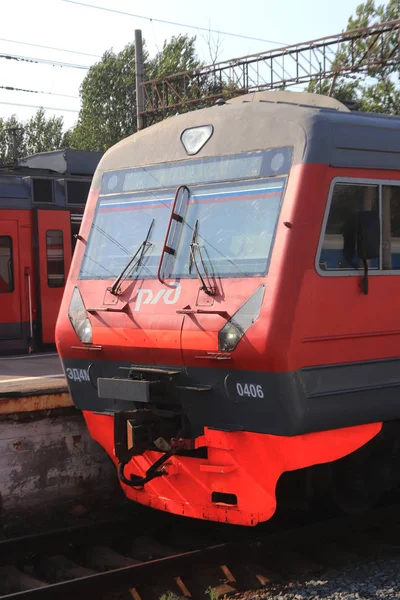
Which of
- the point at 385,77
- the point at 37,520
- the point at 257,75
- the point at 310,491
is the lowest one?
the point at 37,520

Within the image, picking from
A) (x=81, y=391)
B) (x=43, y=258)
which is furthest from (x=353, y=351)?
(x=43, y=258)

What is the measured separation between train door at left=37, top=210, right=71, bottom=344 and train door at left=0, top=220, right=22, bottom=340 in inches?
15.8

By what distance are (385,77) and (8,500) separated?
95.8 feet

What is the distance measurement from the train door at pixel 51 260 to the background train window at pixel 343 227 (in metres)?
8.68

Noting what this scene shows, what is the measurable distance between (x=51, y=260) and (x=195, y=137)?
7982mm

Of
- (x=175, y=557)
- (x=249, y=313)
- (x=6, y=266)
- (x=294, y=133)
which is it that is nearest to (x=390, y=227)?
(x=294, y=133)

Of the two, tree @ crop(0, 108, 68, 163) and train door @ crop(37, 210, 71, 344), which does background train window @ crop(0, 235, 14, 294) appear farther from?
tree @ crop(0, 108, 68, 163)

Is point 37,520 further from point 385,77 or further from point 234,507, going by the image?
point 385,77

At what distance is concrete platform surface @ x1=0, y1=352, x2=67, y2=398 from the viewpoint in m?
7.85

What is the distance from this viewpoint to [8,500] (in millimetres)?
7633

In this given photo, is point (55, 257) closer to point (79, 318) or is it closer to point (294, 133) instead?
point (79, 318)

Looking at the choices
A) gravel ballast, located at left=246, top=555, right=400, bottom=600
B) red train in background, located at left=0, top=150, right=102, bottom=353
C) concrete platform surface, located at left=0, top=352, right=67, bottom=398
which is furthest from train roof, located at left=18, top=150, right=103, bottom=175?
gravel ballast, located at left=246, top=555, right=400, bottom=600

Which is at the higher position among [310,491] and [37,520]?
[310,491]

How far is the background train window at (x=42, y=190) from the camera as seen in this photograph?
45.5 ft
